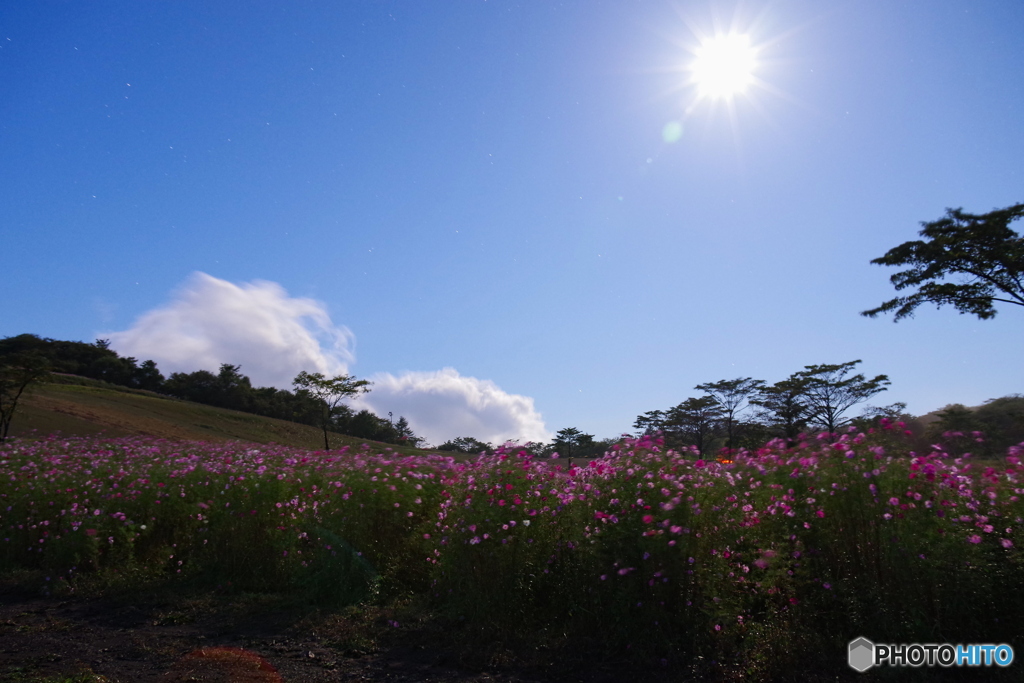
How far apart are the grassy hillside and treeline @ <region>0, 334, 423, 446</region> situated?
27.2 feet

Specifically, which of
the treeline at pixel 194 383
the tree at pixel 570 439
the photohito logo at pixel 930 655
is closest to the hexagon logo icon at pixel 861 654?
the photohito logo at pixel 930 655

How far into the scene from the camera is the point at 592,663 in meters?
4.03

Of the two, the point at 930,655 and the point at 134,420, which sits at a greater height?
the point at 134,420

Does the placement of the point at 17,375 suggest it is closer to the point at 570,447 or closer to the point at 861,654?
the point at 570,447

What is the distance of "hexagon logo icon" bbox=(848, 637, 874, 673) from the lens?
353cm

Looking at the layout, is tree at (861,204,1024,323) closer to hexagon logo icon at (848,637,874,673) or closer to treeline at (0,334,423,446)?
hexagon logo icon at (848,637,874,673)

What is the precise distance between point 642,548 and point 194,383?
72196mm

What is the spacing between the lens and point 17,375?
2475cm

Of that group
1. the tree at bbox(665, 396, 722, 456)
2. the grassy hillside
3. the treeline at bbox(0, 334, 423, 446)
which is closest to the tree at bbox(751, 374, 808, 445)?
the tree at bbox(665, 396, 722, 456)

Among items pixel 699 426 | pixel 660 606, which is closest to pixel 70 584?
pixel 660 606

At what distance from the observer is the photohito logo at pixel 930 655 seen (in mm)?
3391

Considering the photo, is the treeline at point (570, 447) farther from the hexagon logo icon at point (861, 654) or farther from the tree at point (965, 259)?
the tree at point (965, 259)

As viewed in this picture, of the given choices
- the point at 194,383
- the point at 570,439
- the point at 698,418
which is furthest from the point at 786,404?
the point at 194,383

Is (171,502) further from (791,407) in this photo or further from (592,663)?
(791,407)
